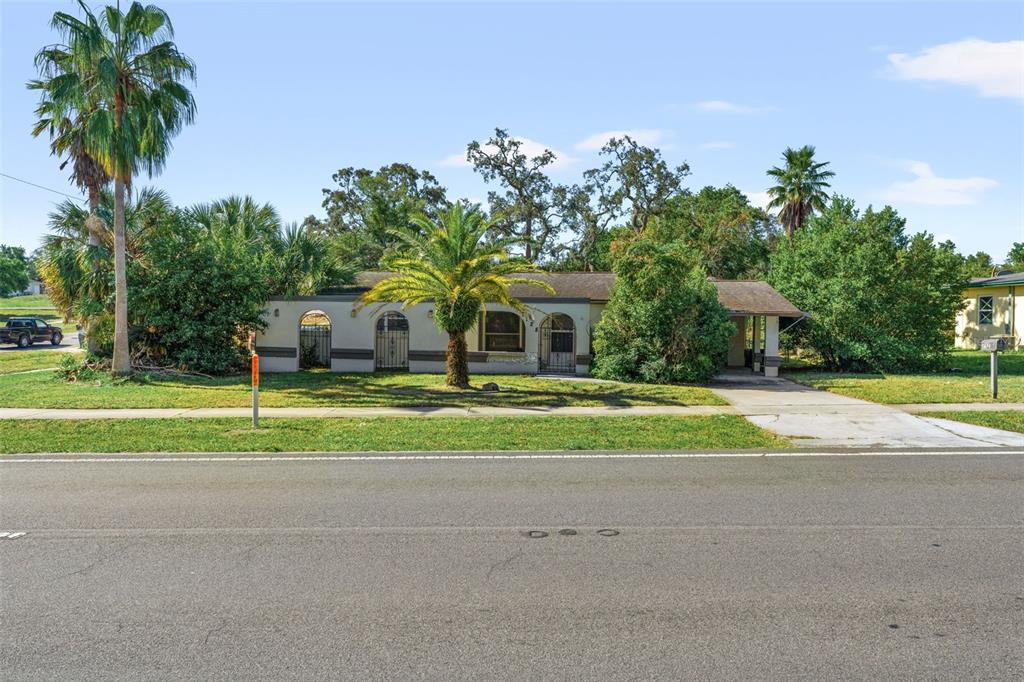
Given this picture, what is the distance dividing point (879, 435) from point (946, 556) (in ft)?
24.0

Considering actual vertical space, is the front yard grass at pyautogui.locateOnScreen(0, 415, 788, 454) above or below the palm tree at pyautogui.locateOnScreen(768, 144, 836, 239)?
below

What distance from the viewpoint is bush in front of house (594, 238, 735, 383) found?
21766 millimetres

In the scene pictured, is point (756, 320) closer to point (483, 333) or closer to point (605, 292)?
point (605, 292)

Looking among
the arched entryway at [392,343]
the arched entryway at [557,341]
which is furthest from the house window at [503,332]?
the arched entryway at [392,343]

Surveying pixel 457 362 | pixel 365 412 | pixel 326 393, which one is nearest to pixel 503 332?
pixel 457 362

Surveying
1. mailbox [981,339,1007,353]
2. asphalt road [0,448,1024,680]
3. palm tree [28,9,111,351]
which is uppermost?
palm tree [28,9,111,351]

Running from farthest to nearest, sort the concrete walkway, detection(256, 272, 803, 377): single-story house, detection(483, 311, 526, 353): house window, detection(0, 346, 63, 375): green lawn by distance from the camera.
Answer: detection(0, 346, 63, 375): green lawn → detection(483, 311, 526, 353): house window → detection(256, 272, 803, 377): single-story house → the concrete walkway

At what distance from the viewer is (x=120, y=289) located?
21.5 metres

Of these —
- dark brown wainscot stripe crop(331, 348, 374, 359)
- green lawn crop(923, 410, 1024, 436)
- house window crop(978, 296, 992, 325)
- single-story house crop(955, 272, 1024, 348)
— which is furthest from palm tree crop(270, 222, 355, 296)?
house window crop(978, 296, 992, 325)

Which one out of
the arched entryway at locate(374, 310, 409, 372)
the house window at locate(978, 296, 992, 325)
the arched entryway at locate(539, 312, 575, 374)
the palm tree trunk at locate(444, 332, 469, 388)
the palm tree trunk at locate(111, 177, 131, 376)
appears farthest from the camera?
the house window at locate(978, 296, 992, 325)

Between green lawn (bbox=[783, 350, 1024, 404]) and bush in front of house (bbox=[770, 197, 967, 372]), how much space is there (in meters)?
1.26

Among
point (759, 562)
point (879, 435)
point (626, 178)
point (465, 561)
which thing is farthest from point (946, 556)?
point (626, 178)

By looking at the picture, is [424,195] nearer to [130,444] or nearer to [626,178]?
[626,178]

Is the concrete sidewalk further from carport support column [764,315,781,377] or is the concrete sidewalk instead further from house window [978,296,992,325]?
house window [978,296,992,325]
